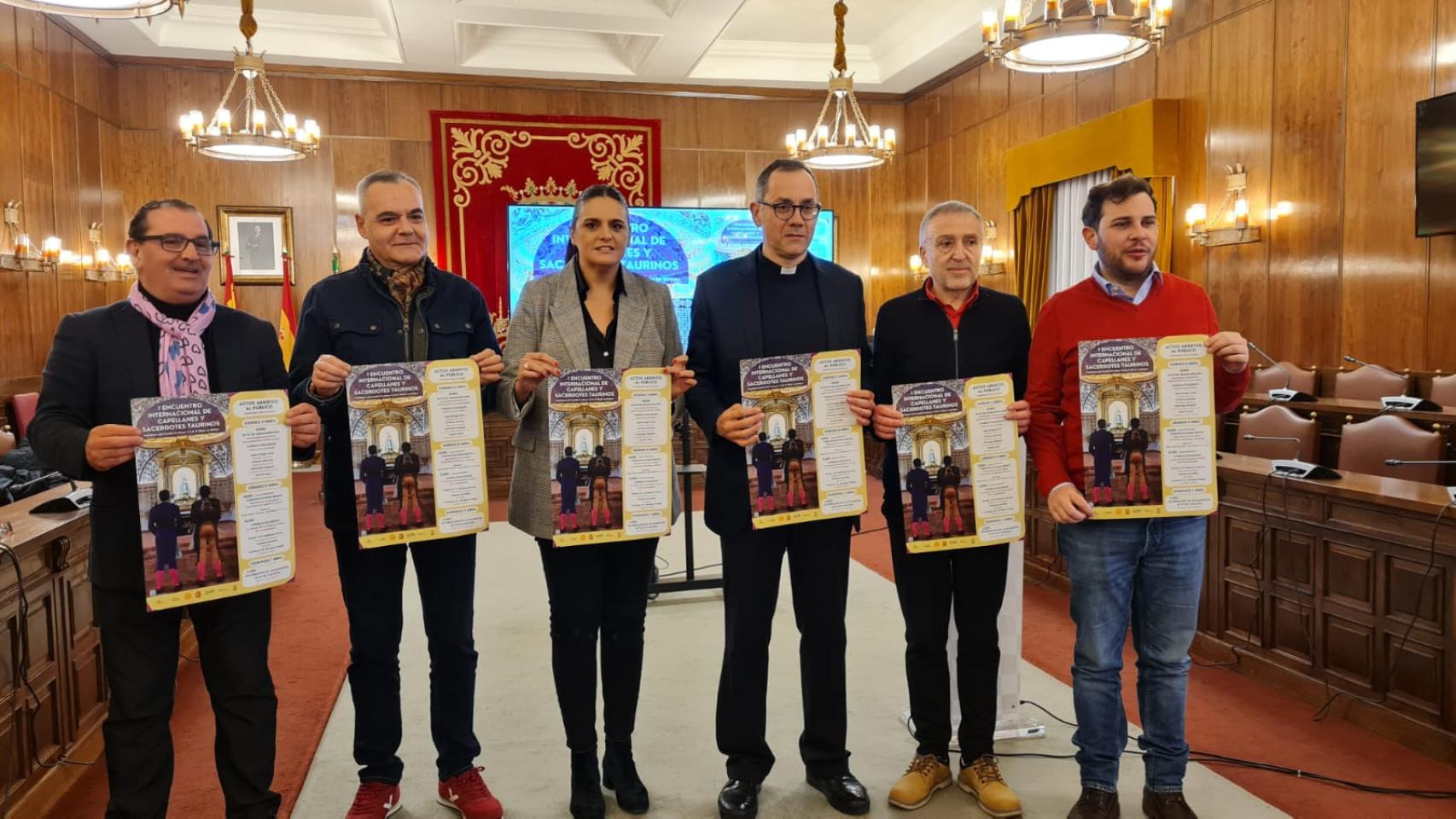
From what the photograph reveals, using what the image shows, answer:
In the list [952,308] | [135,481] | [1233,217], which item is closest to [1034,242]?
[1233,217]

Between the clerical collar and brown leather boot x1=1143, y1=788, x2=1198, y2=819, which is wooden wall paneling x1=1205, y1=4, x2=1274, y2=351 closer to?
brown leather boot x1=1143, y1=788, x2=1198, y2=819

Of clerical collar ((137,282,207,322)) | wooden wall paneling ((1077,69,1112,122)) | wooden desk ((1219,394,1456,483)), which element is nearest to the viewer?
clerical collar ((137,282,207,322))

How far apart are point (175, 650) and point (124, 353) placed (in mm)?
622

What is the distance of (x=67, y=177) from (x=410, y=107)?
2.82m

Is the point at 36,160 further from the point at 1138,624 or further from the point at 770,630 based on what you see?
the point at 1138,624

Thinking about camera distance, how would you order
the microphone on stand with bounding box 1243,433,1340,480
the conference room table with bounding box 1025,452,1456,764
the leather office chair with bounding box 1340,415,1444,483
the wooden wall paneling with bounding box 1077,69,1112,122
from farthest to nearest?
the wooden wall paneling with bounding box 1077,69,1112,122
the leather office chair with bounding box 1340,415,1444,483
the microphone on stand with bounding box 1243,433,1340,480
the conference room table with bounding box 1025,452,1456,764

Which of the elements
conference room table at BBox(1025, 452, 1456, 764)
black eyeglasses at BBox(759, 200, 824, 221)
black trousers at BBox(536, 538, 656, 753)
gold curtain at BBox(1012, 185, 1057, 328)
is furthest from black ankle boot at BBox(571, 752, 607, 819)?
gold curtain at BBox(1012, 185, 1057, 328)

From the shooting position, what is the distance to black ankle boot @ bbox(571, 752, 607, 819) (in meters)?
2.29

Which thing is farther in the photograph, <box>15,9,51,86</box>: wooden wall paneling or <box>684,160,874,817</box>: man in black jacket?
<box>15,9,51,86</box>: wooden wall paneling

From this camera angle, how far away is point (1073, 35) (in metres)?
4.16

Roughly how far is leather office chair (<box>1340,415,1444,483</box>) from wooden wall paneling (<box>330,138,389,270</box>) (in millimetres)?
7844

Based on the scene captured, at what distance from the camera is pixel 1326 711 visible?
299 centimetres

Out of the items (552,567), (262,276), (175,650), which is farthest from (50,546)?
(262,276)

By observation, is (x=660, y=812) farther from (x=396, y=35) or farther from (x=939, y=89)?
(x=939, y=89)
